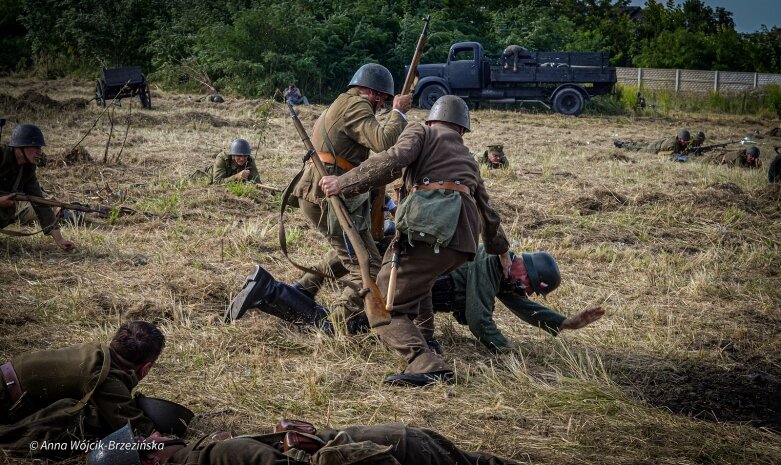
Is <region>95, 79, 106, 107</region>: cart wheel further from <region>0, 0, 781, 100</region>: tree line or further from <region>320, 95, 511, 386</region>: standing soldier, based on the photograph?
<region>320, 95, 511, 386</region>: standing soldier

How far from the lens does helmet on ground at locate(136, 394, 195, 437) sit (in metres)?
4.06

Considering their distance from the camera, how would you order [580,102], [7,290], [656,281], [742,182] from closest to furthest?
[7,290]
[656,281]
[742,182]
[580,102]

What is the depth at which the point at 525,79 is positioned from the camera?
25.0m

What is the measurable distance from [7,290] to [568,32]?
29.5 m

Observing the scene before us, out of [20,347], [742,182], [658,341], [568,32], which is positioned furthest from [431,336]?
[568,32]

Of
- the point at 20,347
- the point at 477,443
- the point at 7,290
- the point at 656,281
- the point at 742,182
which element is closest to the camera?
the point at 477,443

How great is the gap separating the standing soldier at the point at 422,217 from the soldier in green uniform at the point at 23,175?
3.68 metres

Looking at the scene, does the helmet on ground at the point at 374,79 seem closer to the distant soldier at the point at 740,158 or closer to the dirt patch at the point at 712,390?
the dirt patch at the point at 712,390

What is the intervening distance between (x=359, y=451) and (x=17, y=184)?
5795mm

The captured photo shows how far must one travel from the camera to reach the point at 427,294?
530cm

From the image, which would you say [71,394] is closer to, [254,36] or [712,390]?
[712,390]

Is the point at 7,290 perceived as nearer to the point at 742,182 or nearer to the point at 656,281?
the point at 656,281

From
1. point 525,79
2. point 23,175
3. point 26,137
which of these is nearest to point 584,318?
point 26,137

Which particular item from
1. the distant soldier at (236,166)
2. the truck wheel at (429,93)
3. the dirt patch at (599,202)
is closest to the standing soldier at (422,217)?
the dirt patch at (599,202)
